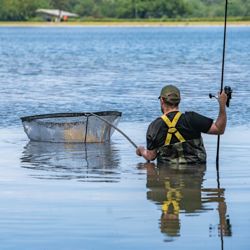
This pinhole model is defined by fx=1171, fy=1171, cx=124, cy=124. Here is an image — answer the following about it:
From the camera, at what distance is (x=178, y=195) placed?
11922mm

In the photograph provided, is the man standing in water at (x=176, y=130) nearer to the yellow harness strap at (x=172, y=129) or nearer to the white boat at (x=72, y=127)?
the yellow harness strap at (x=172, y=129)

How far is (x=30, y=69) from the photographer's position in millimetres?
45906

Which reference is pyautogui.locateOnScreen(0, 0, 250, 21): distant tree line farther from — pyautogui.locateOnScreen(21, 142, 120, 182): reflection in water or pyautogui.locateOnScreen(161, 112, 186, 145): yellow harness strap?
pyautogui.locateOnScreen(161, 112, 186, 145): yellow harness strap

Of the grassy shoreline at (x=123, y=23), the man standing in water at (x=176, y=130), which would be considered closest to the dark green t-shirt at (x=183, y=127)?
the man standing in water at (x=176, y=130)

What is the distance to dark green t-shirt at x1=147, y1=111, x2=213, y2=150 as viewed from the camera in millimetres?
12211

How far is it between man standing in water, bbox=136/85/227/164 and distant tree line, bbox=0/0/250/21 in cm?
13299

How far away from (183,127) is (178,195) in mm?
782

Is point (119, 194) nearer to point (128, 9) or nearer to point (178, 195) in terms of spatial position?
point (178, 195)

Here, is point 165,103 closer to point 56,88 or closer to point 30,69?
point 56,88

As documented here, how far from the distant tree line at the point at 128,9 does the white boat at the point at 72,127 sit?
420ft

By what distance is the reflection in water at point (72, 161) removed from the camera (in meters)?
13.8

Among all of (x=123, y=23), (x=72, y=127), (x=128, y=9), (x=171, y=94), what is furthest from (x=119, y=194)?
(x=123, y=23)

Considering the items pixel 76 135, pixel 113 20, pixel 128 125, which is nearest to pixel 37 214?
pixel 76 135

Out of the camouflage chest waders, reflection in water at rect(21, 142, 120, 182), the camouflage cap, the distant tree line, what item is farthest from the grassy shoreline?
the camouflage cap
